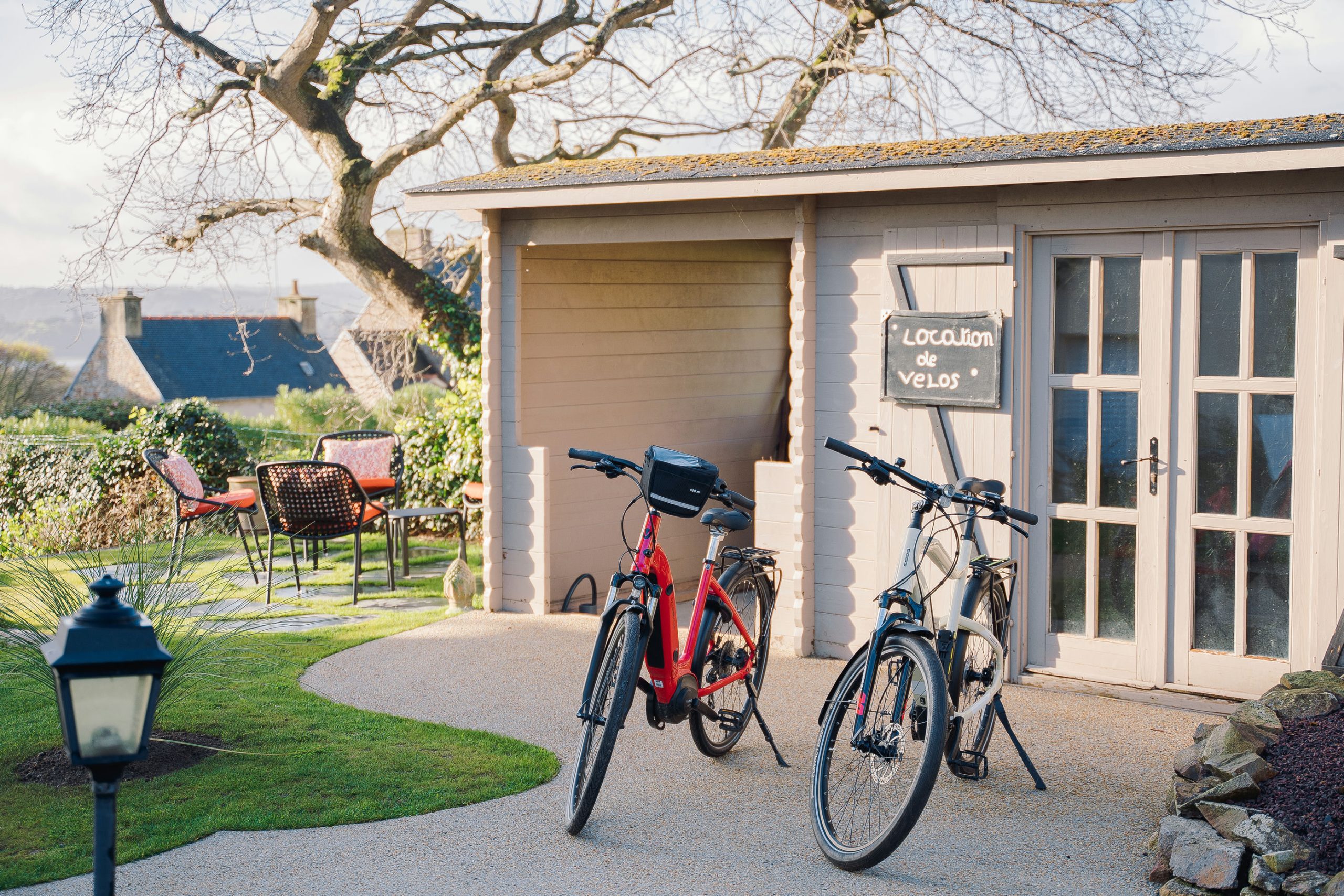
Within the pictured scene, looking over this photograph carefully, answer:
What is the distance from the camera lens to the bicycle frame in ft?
13.5

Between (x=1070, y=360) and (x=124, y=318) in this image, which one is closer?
(x=1070, y=360)

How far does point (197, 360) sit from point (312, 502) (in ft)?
95.8

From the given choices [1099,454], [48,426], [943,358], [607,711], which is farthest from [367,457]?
[607,711]

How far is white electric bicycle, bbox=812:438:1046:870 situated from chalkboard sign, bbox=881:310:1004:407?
1.64m

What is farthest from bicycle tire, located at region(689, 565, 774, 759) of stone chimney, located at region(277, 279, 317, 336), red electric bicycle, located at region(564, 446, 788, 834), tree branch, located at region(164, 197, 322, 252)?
stone chimney, located at region(277, 279, 317, 336)

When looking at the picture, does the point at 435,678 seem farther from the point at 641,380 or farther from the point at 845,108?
the point at 845,108

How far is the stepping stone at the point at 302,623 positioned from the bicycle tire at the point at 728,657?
297 cm

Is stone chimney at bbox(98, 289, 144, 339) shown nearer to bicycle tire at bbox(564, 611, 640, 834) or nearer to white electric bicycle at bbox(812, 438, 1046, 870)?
bicycle tire at bbox(564, 611, 640, 834)

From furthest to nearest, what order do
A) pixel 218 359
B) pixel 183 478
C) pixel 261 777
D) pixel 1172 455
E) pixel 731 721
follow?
pixel 218 359 < pixel 183 478 < pixel 1172 455 < pixel 731 721 < pixel 261 777

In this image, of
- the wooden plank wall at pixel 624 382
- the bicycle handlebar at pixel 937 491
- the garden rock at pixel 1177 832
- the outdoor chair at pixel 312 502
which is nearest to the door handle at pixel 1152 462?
the bicycle handlebar at pixel 937 491

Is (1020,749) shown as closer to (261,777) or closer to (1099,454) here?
(1099,454)

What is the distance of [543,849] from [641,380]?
4609mm

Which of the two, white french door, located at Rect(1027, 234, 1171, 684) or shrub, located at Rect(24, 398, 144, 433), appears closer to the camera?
white french door, located at Rect(1027, 234, 1171, 684)

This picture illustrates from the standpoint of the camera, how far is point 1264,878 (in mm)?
3402
